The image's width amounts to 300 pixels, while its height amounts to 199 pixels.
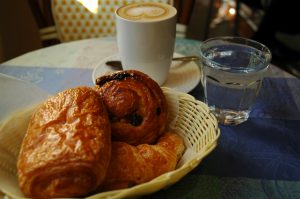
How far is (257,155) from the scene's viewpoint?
54 cm

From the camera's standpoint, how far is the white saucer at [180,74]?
71cm

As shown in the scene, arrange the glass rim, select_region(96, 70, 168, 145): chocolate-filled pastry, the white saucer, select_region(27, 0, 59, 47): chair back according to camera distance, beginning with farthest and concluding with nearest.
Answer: select_region(27, 0, 59, 47): chair back, the white saucer, the glass rim, select_region(96, 70, 168, 145): chocolate-filled pastry

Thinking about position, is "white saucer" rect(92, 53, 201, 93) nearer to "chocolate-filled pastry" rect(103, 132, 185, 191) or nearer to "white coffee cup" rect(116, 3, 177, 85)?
"white coffee cup" rect(116, 3, 177, 85)

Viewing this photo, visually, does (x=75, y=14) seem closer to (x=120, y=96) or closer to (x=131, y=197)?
(x=120, y=96)

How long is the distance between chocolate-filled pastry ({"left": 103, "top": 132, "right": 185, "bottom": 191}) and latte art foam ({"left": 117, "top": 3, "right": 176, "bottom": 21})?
1.02ft

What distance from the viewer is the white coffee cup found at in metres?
0.67

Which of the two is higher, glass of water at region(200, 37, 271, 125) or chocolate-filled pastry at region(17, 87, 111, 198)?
chocolate-filled pastry at region(17, 87, 111, 198)

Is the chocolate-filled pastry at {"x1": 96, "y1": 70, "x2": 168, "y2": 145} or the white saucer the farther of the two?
the white saucer

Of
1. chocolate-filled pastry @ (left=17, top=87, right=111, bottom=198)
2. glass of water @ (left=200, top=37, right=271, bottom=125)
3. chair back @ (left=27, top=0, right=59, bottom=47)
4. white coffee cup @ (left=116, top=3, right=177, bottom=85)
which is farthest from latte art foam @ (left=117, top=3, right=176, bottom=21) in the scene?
chair back @ (left=27, top=0, right=59, bottom=47)

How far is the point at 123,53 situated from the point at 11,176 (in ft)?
1.18

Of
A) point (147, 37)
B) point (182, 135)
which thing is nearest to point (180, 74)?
point (147, 37)

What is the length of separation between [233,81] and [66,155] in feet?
1.18

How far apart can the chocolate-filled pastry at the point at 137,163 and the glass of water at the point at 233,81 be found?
0.20 metres

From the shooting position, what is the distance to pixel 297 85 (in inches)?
28.5
